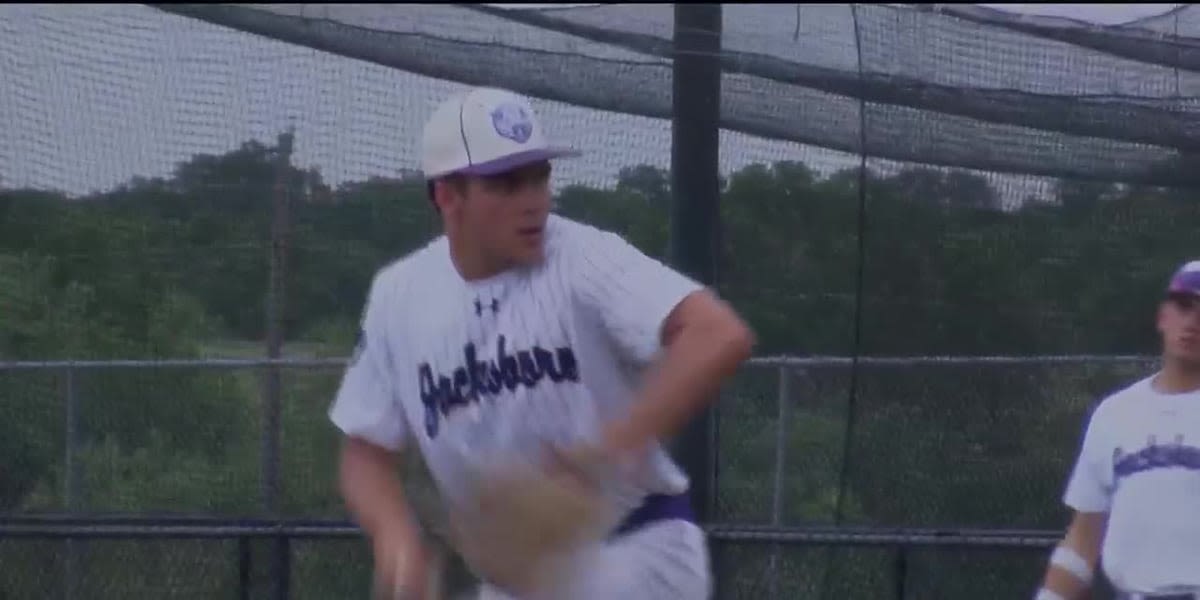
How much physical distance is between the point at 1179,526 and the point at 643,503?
92.3 inches

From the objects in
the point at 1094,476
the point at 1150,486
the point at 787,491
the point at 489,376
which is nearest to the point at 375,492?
the point at 489,376

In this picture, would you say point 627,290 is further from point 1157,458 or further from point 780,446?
point 780,446

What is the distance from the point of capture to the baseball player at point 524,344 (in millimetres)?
3688

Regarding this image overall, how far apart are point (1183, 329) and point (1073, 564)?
2.46 ft

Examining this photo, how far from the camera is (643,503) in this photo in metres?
3.87

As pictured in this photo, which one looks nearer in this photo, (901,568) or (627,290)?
(627,290)

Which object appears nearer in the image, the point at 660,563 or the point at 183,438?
the point at 660,563

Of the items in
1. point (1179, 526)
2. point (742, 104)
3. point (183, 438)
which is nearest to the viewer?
point (1179, 526)

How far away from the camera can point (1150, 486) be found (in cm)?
577

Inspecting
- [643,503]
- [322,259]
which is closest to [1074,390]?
[322,259]

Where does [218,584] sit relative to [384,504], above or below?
below

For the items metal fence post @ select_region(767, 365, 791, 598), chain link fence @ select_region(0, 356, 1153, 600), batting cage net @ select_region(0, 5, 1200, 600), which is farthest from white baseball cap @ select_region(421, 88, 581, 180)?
metal fence post @ select_region(767, 365, 791, 598)

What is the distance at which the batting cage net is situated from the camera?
754 cm

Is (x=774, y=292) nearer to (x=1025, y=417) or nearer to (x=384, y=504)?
(x=1025, y=417)
